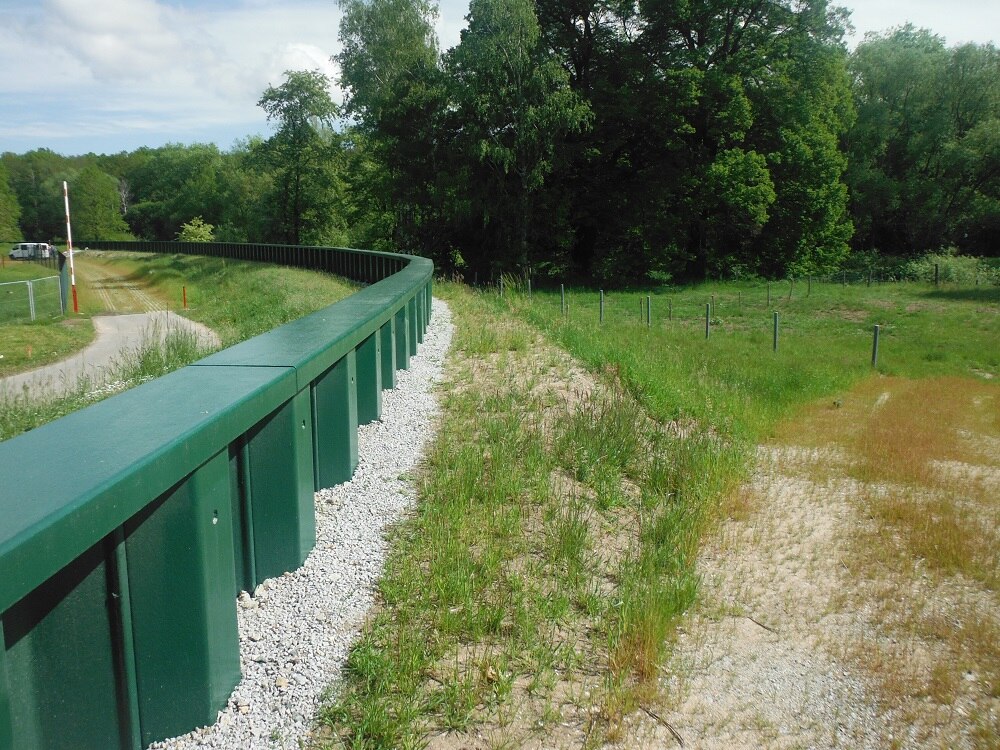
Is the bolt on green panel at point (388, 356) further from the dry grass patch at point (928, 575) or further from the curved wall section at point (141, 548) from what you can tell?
the dry grass patch at point (928, 575)

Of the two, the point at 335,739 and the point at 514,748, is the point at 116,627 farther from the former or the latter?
the point at 514,748

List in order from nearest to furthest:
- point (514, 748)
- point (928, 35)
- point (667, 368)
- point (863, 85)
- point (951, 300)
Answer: point (514, 748), point (667, 368), point (951, 300), point (863, 85), point (928, 35)

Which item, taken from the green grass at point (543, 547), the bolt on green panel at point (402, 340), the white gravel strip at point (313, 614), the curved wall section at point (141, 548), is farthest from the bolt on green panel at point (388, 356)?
the curved wall section at point (141, 548)

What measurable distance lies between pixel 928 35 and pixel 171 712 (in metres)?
77.1

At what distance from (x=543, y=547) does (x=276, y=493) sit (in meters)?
1.59

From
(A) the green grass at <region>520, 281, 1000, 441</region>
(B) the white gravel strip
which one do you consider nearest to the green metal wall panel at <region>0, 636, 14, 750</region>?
(B) the white gravel strip

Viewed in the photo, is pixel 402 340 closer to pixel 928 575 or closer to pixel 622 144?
pixel 928 575

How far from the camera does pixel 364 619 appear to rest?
12.8ft

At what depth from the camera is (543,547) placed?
4.98m

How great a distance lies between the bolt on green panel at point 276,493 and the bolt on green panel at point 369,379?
8.80ft

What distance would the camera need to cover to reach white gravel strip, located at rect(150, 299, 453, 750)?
123 inches

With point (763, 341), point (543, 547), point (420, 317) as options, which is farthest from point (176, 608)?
point (763, 341)

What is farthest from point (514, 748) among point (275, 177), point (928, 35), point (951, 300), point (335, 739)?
point (928, 35)

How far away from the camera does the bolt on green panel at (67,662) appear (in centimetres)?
247
